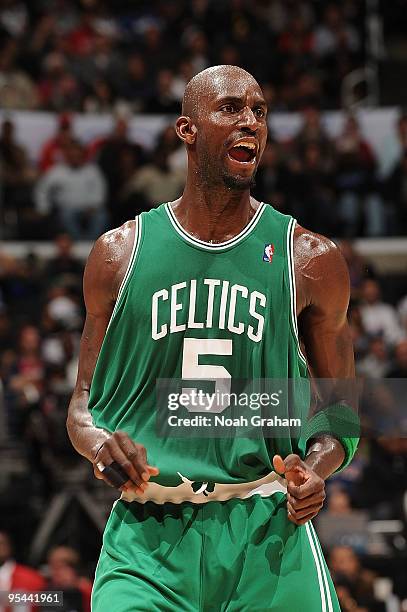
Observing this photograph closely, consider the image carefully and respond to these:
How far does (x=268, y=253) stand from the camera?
154 inches

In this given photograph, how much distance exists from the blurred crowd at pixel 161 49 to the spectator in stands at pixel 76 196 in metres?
1.58

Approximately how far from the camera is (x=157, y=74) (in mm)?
15344

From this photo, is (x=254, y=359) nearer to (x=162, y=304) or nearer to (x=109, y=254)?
(x=162, y=304)

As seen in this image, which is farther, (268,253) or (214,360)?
(268,253)

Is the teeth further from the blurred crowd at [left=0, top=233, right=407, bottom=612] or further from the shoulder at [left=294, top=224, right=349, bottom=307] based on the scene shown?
the blurred crowd at [left=0, top=233, right=407, bottom=612]

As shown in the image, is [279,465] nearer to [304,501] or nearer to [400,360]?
[304,501]

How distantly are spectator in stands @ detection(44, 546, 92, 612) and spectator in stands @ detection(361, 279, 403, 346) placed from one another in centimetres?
514

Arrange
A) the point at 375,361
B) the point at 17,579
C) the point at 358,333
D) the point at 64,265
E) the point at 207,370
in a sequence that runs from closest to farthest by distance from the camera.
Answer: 1. the point at 207,370
2. the point at 17,579
3. the point at 375,361
4. the point at 358,333
5. the point at 64,265

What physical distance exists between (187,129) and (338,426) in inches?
44.9

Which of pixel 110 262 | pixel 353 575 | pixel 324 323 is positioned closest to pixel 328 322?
pixel 324 323

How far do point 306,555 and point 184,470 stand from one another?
1.58 feet

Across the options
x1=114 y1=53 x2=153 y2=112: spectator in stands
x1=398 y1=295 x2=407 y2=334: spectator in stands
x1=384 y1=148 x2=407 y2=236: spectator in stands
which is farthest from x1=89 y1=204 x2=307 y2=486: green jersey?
x1=114 y1=53 x2=153 y2=112: spectator in stands

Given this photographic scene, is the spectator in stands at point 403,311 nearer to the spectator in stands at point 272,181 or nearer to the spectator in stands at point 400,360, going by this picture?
the spectator in stands at point 400,360

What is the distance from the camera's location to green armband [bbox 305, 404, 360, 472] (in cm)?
389
